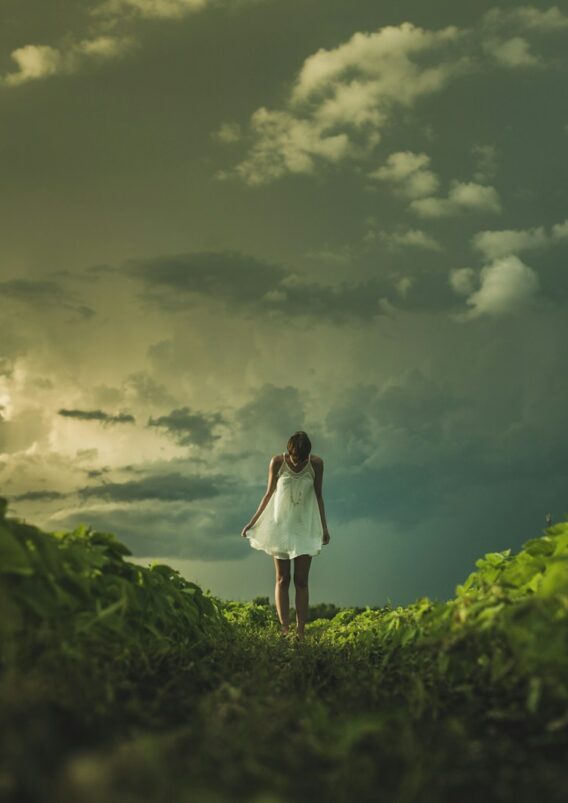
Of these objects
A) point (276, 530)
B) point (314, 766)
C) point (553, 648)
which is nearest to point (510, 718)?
point (553, 648)

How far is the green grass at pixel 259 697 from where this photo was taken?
8.80ft

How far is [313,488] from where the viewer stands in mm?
11922

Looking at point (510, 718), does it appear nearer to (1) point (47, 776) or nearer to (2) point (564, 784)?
(2) point (564, 784)

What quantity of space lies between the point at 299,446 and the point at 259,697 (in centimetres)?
710

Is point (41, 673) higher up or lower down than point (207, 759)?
higher up

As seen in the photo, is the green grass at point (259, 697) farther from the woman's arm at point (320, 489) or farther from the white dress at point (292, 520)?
the woman's arm at point (320, 489)

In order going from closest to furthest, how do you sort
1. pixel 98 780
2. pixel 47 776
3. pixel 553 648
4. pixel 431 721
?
pixel 98 780 < pixel 47 776 < pixel 553 648 < pixel 431 721

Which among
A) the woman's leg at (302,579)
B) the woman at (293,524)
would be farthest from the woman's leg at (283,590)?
the woman's leg at (302,579)

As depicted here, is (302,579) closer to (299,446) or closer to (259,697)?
(299,446)

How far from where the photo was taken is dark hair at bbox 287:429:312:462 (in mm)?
11391

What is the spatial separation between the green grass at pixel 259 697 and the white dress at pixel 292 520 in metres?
4.51

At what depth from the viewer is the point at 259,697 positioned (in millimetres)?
4371

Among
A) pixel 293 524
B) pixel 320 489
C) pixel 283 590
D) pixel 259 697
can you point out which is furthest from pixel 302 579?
pixel 259 697

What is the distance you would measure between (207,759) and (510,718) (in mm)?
1777
